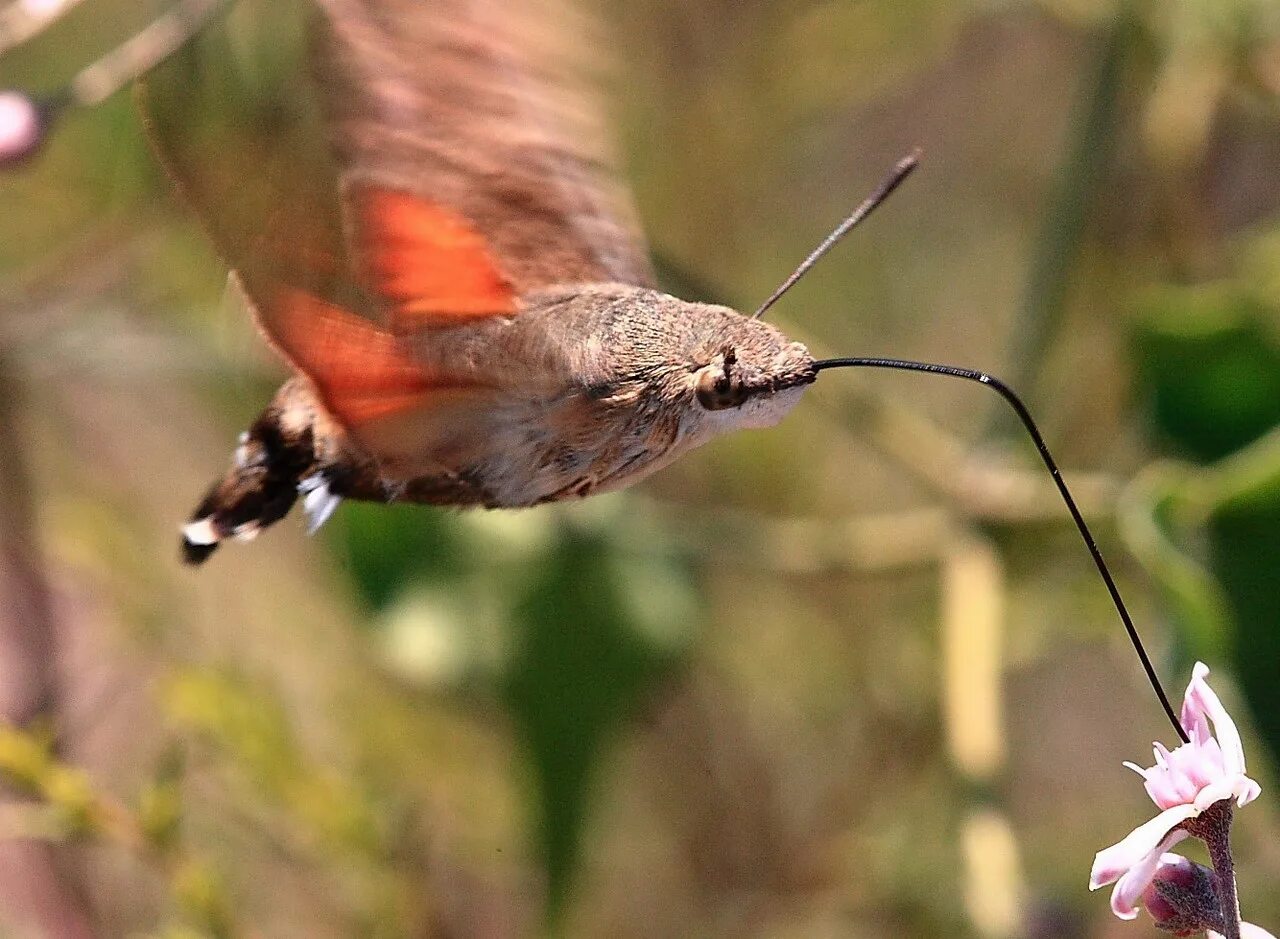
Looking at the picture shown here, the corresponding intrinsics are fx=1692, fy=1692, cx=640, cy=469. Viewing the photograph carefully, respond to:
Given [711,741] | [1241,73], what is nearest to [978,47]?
[1241,73]

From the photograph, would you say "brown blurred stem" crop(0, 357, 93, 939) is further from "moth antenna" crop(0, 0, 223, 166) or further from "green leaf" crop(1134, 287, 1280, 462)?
"green leaf" crop(1134, 287, 1280, 462)

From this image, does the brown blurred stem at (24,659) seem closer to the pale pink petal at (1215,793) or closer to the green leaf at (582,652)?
the green leaf at (582,652)

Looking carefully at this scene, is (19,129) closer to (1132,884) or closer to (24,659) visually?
(24,659)

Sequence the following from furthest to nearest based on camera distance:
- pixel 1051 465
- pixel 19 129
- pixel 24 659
Answer: pixel 24 659, pixel 19 129, pixel 1051 465

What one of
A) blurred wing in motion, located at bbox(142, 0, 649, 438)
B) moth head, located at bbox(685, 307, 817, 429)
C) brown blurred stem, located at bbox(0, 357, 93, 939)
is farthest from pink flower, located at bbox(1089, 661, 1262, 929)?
brown blurred stem, located at bbox(0, 357, 93, 939)

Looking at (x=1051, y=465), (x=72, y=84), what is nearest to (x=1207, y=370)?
(x=1051, y=465)

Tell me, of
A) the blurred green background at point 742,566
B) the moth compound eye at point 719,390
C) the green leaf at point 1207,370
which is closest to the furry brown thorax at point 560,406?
the moth compound eye at point 719,390
